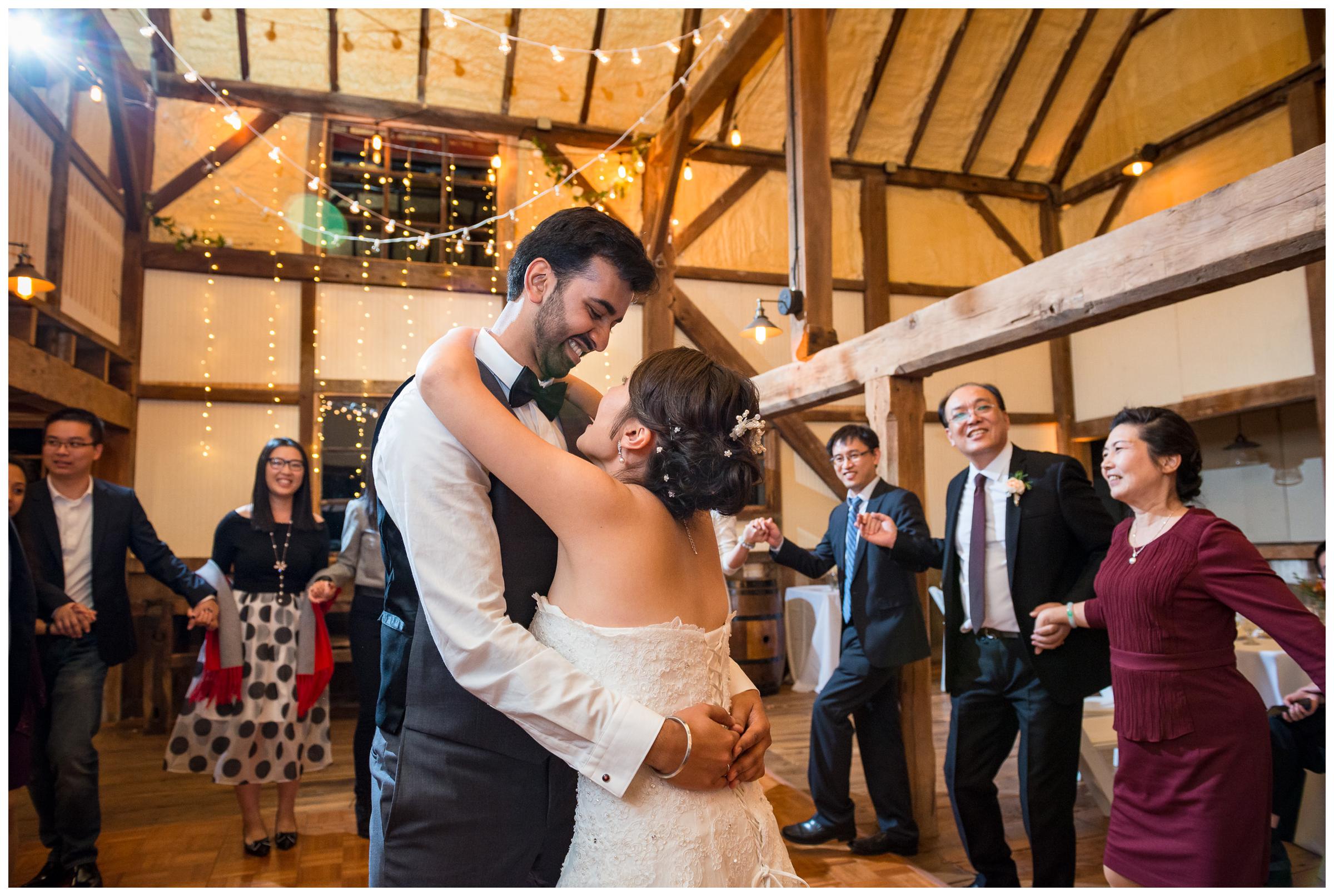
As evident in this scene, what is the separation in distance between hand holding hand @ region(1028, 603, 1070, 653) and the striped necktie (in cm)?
93

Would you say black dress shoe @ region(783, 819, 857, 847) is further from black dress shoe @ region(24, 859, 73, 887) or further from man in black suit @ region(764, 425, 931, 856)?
black dress shoe @ region(24, 859, 73, 887)

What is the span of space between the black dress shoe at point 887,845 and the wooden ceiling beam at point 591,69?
641 cm

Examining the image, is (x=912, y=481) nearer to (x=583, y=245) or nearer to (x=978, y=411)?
(x=978, y=411)

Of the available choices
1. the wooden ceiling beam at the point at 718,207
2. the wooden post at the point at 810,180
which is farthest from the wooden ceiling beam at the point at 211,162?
the wooden post at the point at 810,180

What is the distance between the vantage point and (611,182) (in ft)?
25.4

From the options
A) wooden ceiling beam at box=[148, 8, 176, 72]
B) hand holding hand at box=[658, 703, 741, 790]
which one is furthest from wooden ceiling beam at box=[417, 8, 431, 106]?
hand holding hand at box=[658, 703, 741, 790]

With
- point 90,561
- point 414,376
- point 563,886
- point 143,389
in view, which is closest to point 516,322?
point 414,376

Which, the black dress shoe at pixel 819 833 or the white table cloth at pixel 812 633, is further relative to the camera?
the white table cloth at pixel 812 633

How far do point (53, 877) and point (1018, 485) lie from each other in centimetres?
350

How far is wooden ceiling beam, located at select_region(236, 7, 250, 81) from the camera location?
271 inches

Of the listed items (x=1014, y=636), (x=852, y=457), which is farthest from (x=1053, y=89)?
(x=1014, y=636)

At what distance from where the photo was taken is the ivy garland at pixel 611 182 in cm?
757

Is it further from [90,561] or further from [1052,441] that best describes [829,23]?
[90,561]

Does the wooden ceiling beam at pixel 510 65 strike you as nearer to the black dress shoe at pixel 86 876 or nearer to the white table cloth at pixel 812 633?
the white table cloth at pixel 812 633
